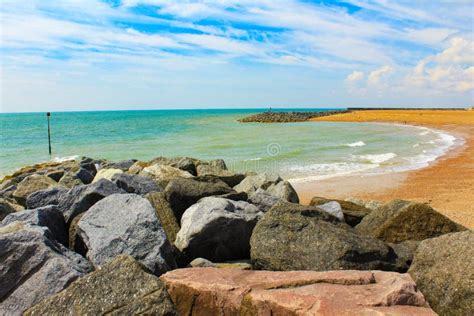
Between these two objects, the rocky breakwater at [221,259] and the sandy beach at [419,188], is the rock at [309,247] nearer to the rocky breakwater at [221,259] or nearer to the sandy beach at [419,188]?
the rocky breakwater at [221,259]

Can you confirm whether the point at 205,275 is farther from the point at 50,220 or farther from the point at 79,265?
the point at 50,220

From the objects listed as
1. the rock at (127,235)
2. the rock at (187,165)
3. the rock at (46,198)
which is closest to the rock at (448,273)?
the rock at (127,235)

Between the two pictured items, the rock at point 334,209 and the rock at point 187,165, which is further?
the rock at point 187,165

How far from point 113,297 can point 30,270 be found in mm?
1570

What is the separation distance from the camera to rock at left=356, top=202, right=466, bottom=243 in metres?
6.84

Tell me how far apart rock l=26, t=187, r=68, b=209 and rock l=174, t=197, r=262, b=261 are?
2999 millimetres

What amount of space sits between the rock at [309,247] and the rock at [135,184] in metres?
4.35

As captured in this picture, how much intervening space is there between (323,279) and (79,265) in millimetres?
2797

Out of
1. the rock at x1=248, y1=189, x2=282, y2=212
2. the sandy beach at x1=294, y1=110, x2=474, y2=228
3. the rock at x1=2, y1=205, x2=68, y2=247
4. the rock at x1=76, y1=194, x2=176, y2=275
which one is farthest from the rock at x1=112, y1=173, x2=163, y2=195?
the sandy beach at x1=294, y1=110, x2=474, y2=228

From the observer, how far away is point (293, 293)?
3.97m

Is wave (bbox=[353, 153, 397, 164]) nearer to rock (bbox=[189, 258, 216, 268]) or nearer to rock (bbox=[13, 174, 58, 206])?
rock (bbox=[13, 174, 58, 206])

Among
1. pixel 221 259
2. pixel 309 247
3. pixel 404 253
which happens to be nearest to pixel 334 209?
pixel 404 253

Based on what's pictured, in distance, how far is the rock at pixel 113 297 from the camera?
146 inches

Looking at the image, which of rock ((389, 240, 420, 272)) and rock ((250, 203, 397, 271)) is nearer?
rock ((250, 203, 397, 271))
